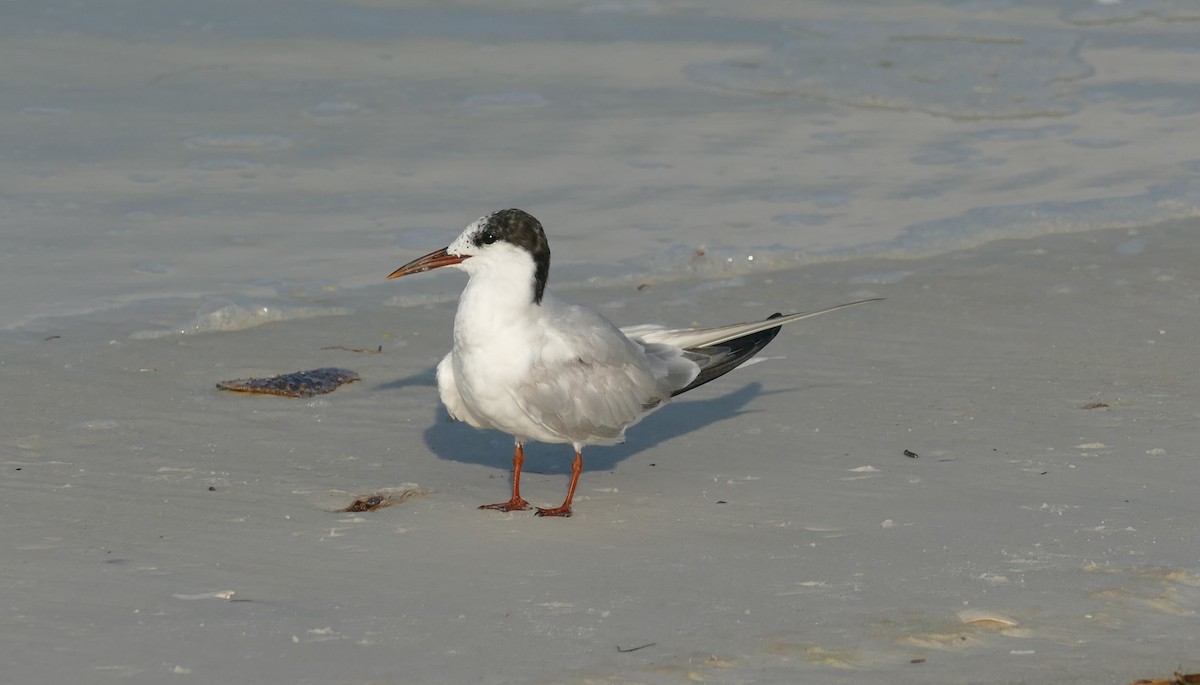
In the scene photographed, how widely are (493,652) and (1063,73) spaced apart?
836 centimetres

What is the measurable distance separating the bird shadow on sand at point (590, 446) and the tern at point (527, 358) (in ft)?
1.07

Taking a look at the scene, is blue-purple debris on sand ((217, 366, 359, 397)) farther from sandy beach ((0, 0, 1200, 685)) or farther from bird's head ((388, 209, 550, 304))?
bird's head ((388, 209, 550, 304))

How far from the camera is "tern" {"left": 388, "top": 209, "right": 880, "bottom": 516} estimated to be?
4453 mm

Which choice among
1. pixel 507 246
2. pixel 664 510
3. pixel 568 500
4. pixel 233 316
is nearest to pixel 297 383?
pixel 233 316

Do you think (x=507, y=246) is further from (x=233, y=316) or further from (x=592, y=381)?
(x=233, y=316)

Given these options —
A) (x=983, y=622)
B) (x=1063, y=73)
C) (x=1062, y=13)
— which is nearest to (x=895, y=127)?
(x=1063, y=73)

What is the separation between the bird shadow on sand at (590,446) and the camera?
16.5 ft

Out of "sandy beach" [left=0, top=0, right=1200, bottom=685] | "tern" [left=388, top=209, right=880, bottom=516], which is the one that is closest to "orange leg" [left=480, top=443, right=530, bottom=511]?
"tern" [left=388, top=209, right=880, bottom=516]

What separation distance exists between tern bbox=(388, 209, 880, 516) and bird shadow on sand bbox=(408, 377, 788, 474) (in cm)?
32

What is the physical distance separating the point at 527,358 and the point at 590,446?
3.15 ft

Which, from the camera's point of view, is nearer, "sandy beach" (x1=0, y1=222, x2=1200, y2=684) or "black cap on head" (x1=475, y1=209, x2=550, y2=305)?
"sandy beach" (x1=0, y1=222, x2=1200, y2=684)

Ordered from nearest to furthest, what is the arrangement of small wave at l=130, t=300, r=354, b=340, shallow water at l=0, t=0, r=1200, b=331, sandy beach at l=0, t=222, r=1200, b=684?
1. sandy beach at l=0, t=222, r=1200, b=684
2. small wave at l=130, t=300, r=354, b=340
3. shallow water at l=0, t=0, r=1200, b=331

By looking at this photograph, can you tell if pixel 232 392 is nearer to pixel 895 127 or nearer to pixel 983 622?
pixel 983 622

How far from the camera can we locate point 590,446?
211 inches
